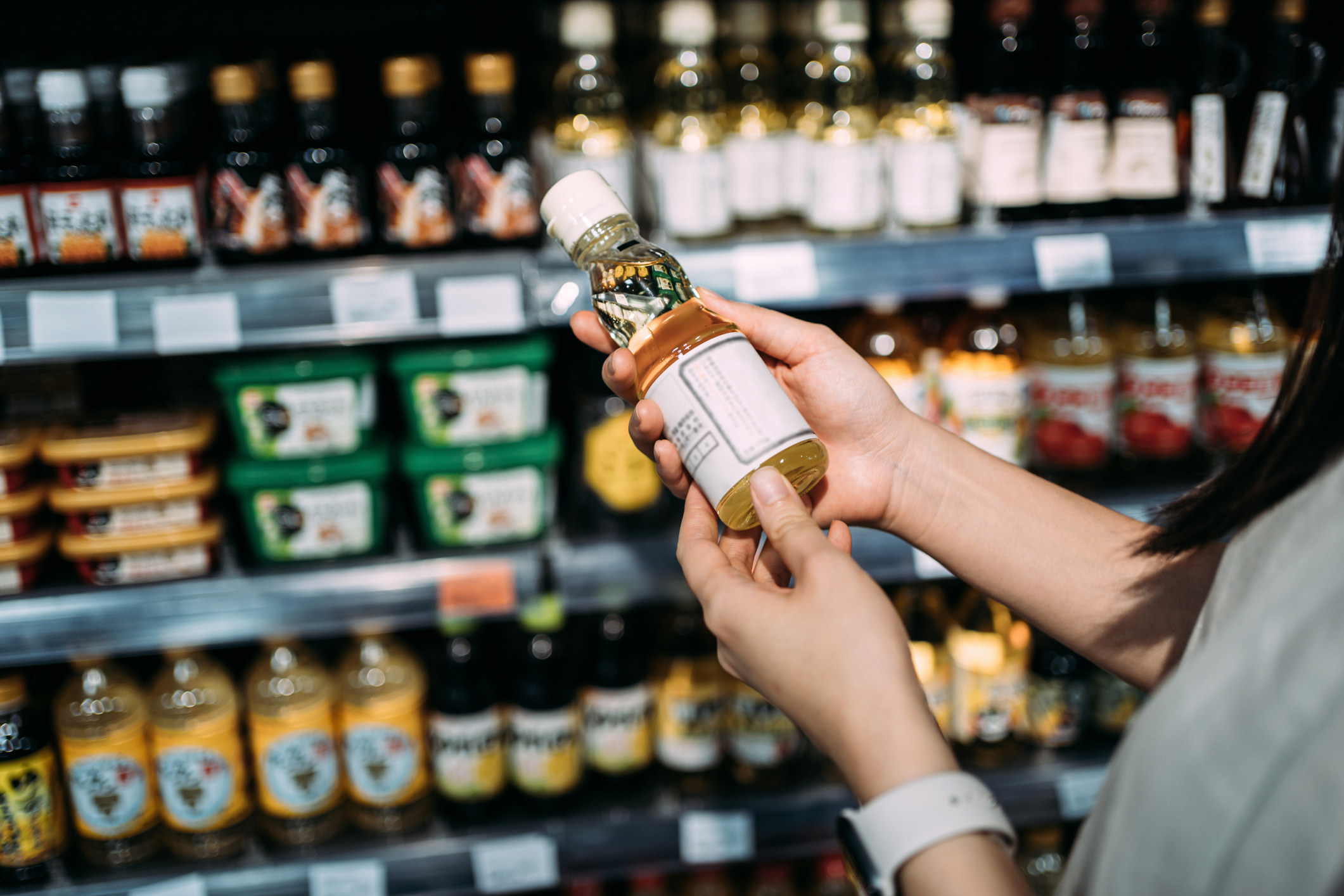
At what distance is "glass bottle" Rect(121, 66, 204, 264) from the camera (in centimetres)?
115

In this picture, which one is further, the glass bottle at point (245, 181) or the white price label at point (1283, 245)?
the white price label at point (1283, 245)

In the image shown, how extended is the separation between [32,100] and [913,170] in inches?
46.9

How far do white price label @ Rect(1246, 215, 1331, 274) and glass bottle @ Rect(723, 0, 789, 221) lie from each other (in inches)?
26.7

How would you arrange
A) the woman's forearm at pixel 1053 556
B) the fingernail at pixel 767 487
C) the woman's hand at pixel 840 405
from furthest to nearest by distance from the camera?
the woman's hand at pixel 840 405 < the woman's forearm at pixel 1053 556 < the fingernail at pixel 767 487

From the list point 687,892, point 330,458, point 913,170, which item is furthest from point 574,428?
point 687,892

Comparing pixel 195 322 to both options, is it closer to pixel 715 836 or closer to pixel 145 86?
pixel 145 86

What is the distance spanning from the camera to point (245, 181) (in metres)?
1.17

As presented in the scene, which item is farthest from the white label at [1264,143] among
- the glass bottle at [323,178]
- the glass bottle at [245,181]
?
the glass bottle at [245,181]

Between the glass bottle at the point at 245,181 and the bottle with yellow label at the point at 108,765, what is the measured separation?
642 millimetres

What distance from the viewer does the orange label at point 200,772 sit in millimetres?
1249

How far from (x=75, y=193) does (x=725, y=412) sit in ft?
3.13

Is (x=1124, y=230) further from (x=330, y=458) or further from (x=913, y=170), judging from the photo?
(x=330, y=458)

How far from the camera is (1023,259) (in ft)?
4.09

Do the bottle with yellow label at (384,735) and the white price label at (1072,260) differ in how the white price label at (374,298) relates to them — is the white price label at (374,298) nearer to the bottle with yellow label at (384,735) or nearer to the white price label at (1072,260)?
the bottle with yellow label at (384,735)
